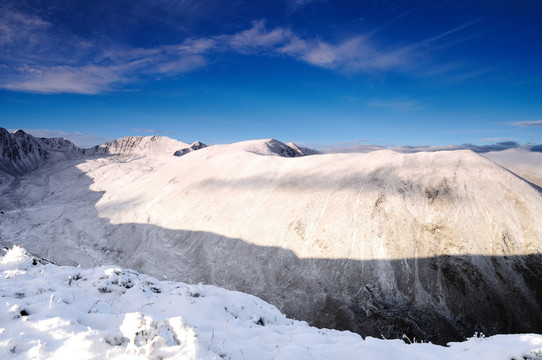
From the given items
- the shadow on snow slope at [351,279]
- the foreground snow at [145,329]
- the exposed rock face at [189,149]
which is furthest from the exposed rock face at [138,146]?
the foreground snow at [145,329]

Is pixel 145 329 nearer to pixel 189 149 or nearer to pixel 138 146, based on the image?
pixel 189 149

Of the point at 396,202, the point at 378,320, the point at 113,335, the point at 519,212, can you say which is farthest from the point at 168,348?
the point at 519,212

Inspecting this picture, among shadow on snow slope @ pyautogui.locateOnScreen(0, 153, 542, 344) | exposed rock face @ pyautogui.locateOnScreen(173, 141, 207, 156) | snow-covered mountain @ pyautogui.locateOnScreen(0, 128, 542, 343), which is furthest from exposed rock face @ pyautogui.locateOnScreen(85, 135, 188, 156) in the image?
shadow on snow slope @ pyautogui.locateOnScreen(0, 153, 542, 344)

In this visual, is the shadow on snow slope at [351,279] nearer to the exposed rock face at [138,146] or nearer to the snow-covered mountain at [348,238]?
the snow-covered mountain at [348,238]

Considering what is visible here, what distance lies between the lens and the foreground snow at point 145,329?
3.97 meters

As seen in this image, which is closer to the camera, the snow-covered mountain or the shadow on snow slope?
the shadow on snow slope

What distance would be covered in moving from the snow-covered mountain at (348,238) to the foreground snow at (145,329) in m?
14.2

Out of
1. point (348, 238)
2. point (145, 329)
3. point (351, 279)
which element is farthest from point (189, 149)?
point (145, 329)

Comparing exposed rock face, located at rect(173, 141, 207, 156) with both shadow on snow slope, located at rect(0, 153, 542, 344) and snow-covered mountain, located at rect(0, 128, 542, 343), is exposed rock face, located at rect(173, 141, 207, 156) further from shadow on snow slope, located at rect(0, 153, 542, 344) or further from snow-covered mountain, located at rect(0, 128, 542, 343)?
shadow on snow slope, located at rect(0, 153, 542, 344)

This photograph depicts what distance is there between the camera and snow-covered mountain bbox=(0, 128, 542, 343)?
20281 mm

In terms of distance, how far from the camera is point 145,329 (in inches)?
158

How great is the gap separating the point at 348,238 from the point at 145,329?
23.8m

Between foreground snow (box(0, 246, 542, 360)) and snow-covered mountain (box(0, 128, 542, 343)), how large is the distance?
14210mm

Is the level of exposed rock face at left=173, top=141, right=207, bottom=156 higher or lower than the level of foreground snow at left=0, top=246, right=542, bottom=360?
higher
